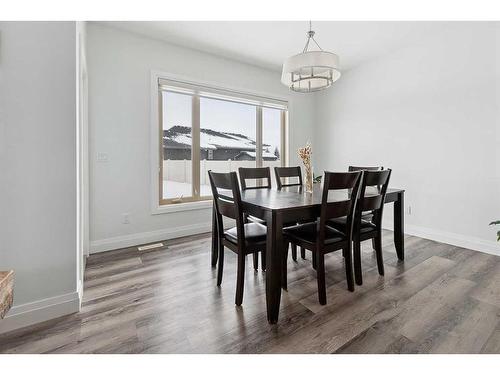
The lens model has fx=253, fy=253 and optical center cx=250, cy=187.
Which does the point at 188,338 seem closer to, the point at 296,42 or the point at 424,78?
the point at 296,42

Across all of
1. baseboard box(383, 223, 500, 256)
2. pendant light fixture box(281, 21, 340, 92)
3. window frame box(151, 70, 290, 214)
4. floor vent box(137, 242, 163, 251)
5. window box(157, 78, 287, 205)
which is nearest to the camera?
pendant light fixture box(281, 21, 340, 92)

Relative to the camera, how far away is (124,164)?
2.97 m

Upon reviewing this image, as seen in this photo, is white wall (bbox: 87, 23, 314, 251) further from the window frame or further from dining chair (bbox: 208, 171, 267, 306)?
dining chair (bbox: 208, 171, 267, 306)

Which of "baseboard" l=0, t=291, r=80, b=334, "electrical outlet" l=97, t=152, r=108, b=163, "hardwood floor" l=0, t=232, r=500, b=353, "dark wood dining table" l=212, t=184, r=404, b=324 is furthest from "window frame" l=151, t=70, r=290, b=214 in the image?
"dark wood dining table" l=212, t=184, r=404, b=324

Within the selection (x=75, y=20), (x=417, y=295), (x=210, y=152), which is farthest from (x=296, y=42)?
(x=417, y=295)

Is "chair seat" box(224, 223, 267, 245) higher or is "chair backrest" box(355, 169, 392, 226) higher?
"chair backrest" box(355, 169, 392, 226)

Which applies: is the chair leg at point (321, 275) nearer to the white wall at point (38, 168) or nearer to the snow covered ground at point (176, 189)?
the white wall at point (38, 168)

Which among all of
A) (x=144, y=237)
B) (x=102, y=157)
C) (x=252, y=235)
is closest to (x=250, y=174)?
(x=252, y=235)

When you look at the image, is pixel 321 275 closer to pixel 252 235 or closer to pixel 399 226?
pixel 252 235

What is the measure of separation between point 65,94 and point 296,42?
274 cm

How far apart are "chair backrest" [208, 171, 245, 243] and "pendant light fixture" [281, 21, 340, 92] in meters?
1.14

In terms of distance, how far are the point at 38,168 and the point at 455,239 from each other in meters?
4.11

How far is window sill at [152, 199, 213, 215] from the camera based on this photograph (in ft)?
10.6

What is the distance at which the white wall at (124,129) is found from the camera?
2.79 meters
